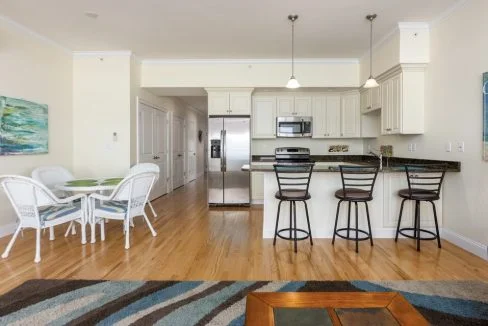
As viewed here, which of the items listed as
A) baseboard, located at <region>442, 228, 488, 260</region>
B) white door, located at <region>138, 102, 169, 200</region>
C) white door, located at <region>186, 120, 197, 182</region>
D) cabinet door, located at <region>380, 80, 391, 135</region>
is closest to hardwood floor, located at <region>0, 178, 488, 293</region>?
baseboard, located at <region>442, 228, 488, 260</region>

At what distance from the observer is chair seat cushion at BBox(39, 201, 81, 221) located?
2.91 metres

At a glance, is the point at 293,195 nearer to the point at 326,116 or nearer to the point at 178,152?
the point at 326,116

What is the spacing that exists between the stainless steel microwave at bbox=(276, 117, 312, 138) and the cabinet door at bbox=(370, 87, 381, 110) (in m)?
1.23

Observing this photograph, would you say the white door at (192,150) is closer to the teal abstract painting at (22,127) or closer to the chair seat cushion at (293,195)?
the teal abstract painting at (22,127)

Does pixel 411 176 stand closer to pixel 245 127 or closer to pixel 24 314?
pixel 245 127

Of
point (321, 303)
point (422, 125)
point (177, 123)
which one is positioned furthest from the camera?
point (177, 123)

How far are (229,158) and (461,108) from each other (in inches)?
142

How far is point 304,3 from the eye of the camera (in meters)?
3.25

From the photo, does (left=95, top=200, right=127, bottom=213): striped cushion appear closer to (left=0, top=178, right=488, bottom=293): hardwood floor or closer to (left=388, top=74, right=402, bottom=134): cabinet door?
(left=0, top=178, right=488, bottom=293): hardwood floor

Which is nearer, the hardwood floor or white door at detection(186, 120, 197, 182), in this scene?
the hardwood floor

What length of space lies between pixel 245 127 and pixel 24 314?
4211 millimetres

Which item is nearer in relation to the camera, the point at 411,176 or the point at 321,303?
the point at 321,303

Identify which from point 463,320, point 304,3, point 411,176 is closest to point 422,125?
point 411,176

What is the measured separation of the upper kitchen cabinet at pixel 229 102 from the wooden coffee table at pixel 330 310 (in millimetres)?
4397
